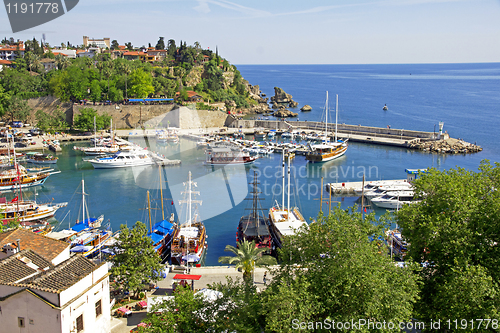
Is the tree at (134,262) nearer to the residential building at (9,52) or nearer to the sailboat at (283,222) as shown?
the sailboat at (283,222)

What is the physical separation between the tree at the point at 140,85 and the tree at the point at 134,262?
181 ft

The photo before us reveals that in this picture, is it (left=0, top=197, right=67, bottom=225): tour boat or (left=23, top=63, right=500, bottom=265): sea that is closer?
(left=0, top=197, right=67, bottom=225): tour boat

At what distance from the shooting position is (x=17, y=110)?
6206 cm

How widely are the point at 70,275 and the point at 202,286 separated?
319 inches

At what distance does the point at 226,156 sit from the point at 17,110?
36.3 metres

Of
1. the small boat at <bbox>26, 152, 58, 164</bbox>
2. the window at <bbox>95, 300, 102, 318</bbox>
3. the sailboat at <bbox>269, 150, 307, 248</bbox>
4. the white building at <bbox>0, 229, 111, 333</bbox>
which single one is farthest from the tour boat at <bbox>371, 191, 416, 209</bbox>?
the small boat at <bbox>26, 152, 58, 164</bbox>

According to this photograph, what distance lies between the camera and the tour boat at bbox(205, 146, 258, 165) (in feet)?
156

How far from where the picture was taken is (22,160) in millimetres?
46219

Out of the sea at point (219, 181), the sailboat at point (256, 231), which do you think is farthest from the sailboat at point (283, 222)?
the sea at point (219, 181)

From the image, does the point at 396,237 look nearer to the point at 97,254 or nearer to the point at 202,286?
the point at 202,286

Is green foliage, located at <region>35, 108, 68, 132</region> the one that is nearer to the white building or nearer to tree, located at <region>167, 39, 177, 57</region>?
tree, located at <region>167, 39, 177, 57</region>

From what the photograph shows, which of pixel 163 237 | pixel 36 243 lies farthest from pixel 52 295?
pixel 163 237

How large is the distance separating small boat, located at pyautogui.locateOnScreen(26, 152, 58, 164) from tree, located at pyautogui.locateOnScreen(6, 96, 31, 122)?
17.6 m

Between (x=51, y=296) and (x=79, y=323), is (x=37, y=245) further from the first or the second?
(x=51, y=296)
